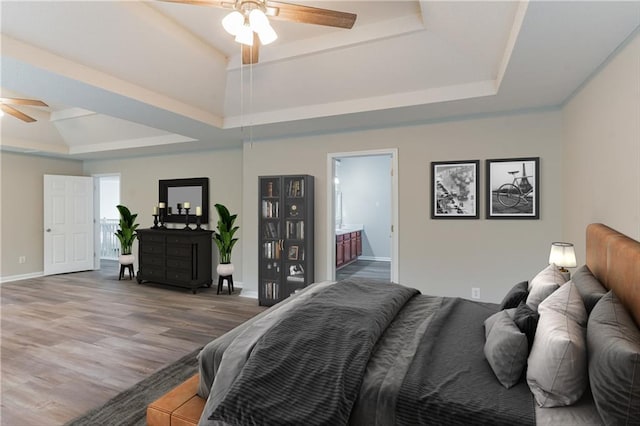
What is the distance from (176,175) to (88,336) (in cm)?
346

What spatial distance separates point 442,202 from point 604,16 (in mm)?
2364

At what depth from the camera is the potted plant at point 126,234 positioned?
21.1ft

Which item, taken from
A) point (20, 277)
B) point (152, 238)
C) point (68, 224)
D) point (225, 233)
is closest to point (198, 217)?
point (152, 238)

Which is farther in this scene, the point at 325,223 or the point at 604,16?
the point at 325,223

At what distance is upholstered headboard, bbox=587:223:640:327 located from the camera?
1597 mm

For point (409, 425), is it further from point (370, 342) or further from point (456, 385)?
point (370, 342)

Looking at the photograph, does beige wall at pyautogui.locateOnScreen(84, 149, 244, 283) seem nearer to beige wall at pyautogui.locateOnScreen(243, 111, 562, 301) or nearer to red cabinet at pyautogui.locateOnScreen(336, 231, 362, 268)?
beige wall at pyautogui.locateOnScreen(243, 111, 562, 301)

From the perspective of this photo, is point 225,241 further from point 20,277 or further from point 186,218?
point 20,277

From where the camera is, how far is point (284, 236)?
4.64 metres

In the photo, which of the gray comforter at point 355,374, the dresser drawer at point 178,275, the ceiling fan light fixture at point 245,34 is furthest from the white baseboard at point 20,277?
the ceiling fan light fixture at point 245,34

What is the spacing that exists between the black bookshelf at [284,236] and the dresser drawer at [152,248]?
210 centimetres

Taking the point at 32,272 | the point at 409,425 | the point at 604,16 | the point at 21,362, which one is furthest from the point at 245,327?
the point at 32,272

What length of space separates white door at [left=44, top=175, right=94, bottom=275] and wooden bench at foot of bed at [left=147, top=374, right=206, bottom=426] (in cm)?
668

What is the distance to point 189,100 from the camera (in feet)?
13.1
